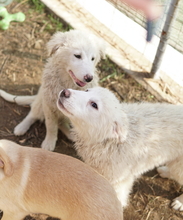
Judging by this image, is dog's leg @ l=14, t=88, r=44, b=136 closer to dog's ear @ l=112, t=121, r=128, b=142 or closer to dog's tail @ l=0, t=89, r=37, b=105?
dog's tail @ l=0, t=89, r=37, b=105

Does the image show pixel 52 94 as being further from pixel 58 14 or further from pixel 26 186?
pixel 58 14

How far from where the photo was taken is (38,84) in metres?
4.22

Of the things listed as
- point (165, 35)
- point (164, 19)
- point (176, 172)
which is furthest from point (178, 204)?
point (164, 19)

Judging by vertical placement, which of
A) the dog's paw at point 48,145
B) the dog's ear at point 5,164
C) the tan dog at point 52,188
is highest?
the dog's ear at point 5,164

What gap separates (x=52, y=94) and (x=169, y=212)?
202 centimetres

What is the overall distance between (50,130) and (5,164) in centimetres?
140

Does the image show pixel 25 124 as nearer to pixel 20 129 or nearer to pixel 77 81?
pixel 20 129

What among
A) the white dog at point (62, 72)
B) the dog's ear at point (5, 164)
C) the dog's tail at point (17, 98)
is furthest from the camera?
the dog's tail at point (17, 98)

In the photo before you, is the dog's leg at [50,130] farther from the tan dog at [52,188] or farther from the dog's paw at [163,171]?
the dog's paw at [163,171]

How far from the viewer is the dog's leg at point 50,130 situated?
3343 mm

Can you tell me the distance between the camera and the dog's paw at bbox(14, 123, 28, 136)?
142 inches

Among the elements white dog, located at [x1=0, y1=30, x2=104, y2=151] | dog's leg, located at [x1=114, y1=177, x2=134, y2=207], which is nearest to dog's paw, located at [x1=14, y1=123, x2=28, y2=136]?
white dog, located at [x1=0, y1=30, x2=104, y2=151]

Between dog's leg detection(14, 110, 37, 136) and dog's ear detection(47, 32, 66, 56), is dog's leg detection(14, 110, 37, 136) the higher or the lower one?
the lower one

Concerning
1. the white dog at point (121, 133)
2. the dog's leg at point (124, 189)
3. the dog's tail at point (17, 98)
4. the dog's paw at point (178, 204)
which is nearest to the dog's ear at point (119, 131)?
the white dog at point (121, 133)
